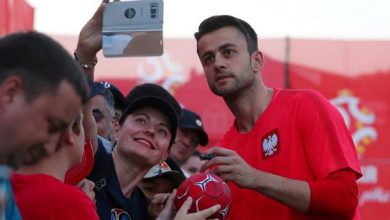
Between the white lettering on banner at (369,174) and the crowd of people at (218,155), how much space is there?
3.81 m

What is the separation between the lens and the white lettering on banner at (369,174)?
721 centimetres

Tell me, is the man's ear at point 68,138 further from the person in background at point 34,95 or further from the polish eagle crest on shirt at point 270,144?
the polish eagle crest on shirt at point 270,144

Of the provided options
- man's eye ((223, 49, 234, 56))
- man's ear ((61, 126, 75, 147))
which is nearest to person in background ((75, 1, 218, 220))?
man's eye ((223, 49, 234, 56))

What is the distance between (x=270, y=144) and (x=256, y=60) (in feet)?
1.61

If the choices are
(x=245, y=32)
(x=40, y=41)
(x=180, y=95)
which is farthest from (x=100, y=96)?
(x=180, y=95)

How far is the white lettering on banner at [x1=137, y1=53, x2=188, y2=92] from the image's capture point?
7.58 meters

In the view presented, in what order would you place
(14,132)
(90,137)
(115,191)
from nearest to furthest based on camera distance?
(14,132) → (90,137) → (115,191)

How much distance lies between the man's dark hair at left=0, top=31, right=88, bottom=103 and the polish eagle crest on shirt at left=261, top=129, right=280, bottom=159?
1871mm

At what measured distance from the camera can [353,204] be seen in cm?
317

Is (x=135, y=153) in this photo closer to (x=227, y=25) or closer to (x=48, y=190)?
(x=227, y=25)

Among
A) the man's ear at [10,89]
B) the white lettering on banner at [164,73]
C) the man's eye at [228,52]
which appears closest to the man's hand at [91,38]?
the man's eye at [228,52]

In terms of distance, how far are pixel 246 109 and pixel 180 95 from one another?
4049 mm

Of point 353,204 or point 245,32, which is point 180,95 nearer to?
point 245,32

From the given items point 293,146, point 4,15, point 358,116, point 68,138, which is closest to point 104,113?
point 293,146
